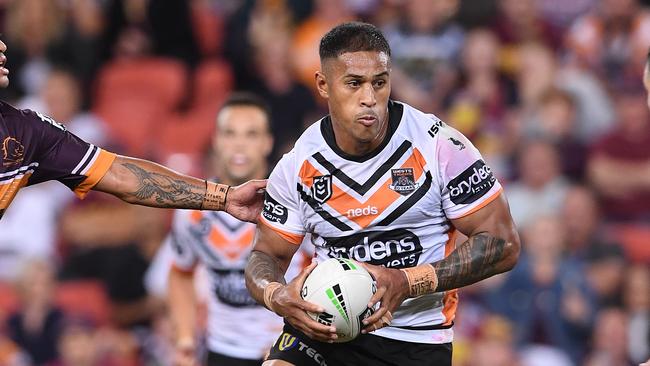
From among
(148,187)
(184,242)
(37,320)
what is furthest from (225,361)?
(37,320)

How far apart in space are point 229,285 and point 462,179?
2372mm

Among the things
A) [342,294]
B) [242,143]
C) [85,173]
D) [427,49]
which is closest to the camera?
[342,294]

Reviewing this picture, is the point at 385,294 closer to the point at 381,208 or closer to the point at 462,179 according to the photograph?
the point at 381,208

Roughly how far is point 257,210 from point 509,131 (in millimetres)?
5565

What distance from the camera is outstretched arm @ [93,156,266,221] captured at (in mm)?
6266

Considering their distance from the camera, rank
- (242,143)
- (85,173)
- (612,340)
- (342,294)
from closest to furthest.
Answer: (342,294), (85,173), (242,143), (612,340)

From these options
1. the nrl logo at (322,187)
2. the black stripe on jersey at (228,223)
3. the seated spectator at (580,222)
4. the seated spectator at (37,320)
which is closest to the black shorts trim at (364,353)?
the nrl logo at (322,187)

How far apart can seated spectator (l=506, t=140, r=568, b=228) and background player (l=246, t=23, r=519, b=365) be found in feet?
16.4

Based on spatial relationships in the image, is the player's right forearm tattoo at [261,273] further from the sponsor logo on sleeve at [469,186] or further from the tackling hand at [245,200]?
the sponsor logo on sleeve at [469,186]

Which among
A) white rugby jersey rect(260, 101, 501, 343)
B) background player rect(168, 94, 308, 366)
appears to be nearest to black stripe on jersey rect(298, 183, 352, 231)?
white rugby jersey rect(260, 101, 501, 343)

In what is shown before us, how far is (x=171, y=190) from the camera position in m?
6.30

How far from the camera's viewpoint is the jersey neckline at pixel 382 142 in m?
5.88

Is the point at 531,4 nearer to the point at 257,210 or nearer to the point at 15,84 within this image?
the point at 15,84

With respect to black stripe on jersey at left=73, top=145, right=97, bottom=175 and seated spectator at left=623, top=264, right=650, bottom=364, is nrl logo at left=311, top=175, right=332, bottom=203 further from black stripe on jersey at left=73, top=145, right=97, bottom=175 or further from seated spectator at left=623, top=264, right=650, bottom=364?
seated spectator at left=623, top=264, right=650, bottom=364
